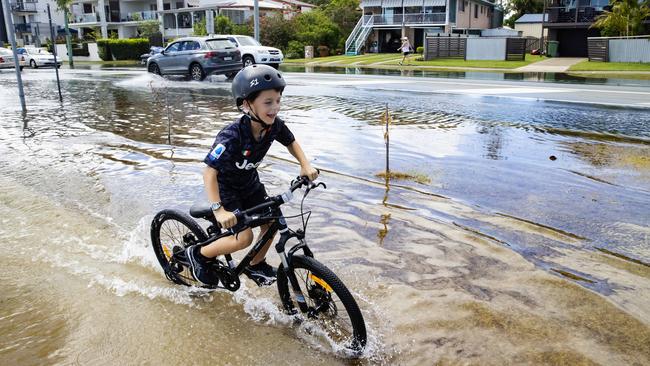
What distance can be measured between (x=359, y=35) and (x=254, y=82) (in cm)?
4811

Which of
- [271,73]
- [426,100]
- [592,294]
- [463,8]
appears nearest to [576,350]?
[592,294]

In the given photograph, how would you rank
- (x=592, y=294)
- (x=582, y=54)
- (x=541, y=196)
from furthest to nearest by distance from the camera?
(x=582, y=54)
(x=541, y=196)
(x=592, y=294)

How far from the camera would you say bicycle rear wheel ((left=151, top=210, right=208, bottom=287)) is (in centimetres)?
421

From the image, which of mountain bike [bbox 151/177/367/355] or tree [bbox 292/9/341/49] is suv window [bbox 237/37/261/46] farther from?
mountain bike [bbox 151/177/367/355]

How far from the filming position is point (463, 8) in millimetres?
53312

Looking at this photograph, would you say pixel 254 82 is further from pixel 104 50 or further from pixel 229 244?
pixel 104 50

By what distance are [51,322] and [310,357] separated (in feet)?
6.48

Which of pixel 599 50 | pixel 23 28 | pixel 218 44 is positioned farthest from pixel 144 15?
pixel 599 50

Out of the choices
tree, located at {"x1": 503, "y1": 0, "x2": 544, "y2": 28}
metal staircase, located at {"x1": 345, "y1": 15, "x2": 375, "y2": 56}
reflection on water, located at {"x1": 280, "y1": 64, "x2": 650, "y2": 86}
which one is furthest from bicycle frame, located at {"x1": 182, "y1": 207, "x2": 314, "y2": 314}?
tree, located at {"x1": 503, "y1": 0, "x2": 544, "y2": 28}

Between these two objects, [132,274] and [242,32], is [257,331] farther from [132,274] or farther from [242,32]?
[242,32]

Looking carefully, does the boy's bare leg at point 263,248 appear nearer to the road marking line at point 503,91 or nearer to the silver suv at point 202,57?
the road marking line at point 503,91

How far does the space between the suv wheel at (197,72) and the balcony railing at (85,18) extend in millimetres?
51992

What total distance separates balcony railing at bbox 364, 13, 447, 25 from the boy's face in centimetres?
4886

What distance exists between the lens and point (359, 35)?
49.6 metres
